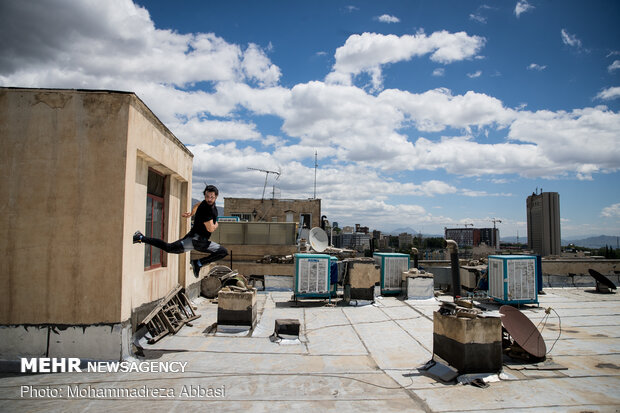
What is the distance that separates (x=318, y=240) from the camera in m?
16.6

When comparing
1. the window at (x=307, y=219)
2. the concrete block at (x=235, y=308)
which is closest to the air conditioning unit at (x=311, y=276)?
the concrete block at (x=235, y=308)

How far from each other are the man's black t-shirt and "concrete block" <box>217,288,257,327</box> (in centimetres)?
336

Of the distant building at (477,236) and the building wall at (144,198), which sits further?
the distant building at (477,236)

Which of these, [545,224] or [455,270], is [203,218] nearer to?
[455,270]

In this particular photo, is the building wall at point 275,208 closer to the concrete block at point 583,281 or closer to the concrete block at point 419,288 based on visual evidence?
the concrete block at point 419,288

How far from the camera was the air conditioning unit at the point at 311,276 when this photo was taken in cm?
1325

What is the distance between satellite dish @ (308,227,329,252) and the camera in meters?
16.3

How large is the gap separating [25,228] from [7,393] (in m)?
3.00

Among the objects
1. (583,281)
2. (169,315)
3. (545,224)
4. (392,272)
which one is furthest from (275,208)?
(545,224)

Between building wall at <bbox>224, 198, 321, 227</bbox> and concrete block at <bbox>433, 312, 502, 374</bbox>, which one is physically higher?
building wall at <bbox>224, 198, 321, 227</bbox>

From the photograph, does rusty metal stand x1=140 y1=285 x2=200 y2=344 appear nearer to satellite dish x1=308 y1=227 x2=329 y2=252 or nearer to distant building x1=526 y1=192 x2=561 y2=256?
satellite dish x1=308 y1=227 x2=329 y2=252

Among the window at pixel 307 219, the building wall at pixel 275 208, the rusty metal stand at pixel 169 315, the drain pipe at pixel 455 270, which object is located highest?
the building wall at pixel 275 208

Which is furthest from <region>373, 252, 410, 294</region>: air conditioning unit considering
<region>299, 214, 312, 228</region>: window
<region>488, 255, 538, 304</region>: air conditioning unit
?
<region>299, 214, 312, 228</region>: window

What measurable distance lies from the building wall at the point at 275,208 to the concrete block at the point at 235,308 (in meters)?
26.4
